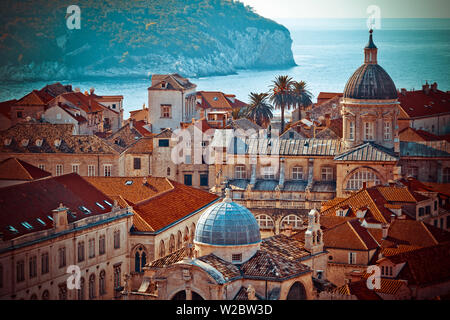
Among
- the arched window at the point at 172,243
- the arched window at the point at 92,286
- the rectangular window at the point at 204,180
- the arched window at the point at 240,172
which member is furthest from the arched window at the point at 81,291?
the rectangular window at the point at 204,180

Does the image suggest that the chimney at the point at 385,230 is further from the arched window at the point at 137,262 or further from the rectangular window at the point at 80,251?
the rectangular window at the point at 80,251

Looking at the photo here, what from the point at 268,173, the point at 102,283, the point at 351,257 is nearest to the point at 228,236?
the point at 102,283

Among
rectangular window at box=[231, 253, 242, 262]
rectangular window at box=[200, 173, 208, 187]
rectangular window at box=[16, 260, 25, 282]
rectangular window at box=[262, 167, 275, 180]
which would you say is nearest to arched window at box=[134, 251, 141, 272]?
rectangular window at box=[16, 260, 25, 282]

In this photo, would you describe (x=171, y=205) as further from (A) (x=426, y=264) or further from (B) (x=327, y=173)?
(A) (x=426, y=264)

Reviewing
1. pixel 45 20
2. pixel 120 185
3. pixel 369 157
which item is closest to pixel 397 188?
pixel 369 157
